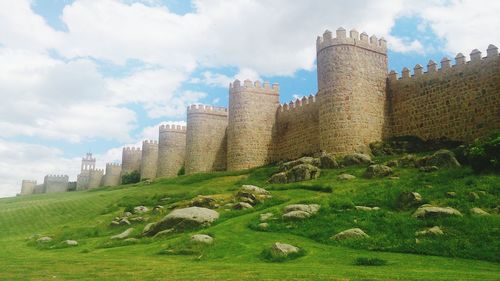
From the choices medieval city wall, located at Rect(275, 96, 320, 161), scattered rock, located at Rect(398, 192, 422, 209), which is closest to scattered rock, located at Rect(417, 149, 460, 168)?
scattered rock, located at Rect(398, 192, 422, 209)

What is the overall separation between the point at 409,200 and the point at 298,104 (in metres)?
28.5

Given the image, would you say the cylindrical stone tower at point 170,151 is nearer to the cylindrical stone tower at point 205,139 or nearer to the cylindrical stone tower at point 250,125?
the cylindrical stone tower at point 205,139

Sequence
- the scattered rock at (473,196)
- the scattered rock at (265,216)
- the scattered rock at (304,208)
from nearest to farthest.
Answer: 1. the scattered rock at (473,196)
2. the scattered rock at (265,216)
3. the scattered rock at (304,208)

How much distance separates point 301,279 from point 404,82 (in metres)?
30.1

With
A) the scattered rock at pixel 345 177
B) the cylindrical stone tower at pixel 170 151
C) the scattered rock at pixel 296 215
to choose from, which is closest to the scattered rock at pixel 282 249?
the scattered rock at pixel 296 215

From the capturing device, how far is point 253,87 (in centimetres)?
4897

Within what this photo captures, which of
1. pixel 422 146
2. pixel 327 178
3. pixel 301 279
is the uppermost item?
pixel 422 146

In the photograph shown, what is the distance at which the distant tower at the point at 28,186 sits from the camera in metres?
95.8

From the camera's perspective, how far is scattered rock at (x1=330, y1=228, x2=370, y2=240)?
607 inches

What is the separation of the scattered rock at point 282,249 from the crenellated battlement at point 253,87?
34897 millimetres

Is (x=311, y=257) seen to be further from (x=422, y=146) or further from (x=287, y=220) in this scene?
(x=422, y=146)

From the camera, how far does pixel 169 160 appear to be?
6438 cm

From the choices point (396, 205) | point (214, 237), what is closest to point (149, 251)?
point (214, 237)

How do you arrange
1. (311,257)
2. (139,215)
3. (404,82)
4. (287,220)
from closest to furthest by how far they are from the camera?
(311,257) → (287,220) → (139,215) → (404,82)
